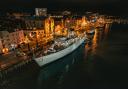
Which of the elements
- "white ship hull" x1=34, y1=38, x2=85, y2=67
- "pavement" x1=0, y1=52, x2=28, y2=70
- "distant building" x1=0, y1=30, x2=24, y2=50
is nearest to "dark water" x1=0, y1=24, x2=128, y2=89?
"white ship hull" x1=34, y1=38, x2=85, y2=67

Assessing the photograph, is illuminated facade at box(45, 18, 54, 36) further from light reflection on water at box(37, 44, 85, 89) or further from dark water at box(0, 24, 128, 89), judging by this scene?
dark water at box(0, 24, 128, 89)

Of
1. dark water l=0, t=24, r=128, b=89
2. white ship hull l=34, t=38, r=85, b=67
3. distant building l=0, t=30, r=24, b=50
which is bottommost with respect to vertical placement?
dark water l=0, t=24, r=128, b=89

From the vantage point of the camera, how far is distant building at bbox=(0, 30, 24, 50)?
41.0 meters

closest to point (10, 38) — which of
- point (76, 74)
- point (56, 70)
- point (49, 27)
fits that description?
point (56, 70)

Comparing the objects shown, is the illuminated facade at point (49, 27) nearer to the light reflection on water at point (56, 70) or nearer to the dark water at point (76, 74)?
the light reflection on water at point (56, 70)

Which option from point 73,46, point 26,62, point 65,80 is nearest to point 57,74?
point 65,80

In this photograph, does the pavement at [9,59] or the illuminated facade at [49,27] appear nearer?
the pavement at [9,59]

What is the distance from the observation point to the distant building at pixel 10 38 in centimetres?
4103

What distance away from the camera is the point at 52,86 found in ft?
93.1

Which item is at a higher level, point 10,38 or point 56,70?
point 10,38

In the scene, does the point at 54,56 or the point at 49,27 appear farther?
the point at 49,27

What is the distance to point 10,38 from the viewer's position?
1693 inches

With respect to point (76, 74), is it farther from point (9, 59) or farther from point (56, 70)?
point (9, 59)

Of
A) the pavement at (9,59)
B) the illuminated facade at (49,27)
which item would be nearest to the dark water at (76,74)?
the pavement at (9,59)
